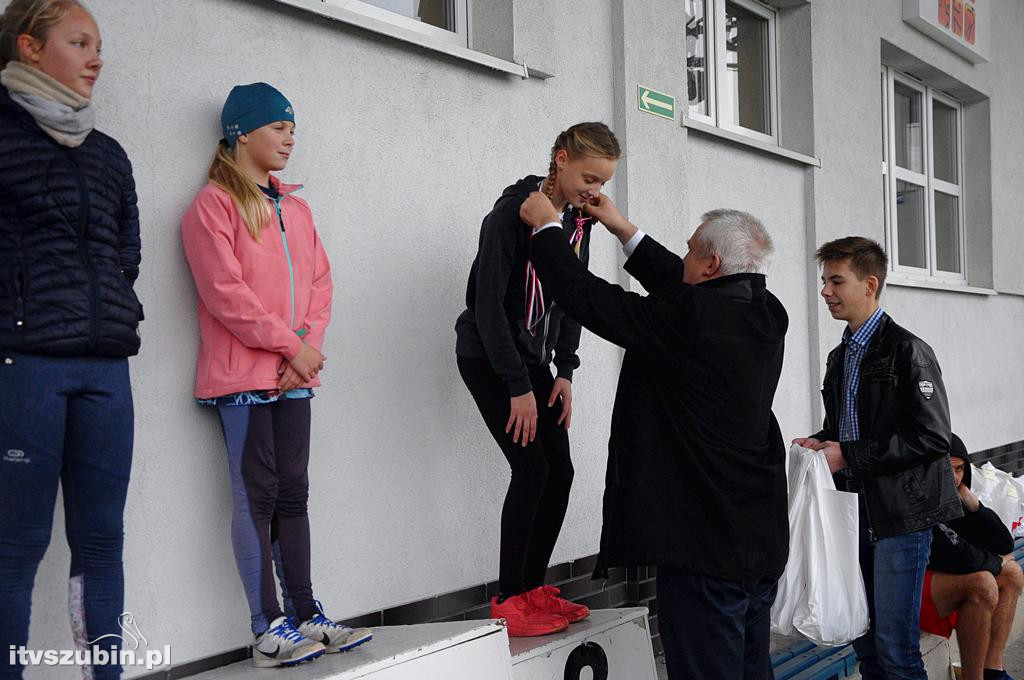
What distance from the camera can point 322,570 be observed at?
10.8 ft

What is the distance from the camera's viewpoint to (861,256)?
345 centimetres

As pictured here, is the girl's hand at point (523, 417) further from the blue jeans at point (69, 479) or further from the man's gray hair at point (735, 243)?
the blue jeans at point (69, 479)

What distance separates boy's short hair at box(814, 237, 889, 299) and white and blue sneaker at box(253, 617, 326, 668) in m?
2.18

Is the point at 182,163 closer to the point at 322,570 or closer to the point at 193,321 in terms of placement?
the point at 193,321

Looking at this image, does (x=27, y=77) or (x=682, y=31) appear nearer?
(x=27, y=77)

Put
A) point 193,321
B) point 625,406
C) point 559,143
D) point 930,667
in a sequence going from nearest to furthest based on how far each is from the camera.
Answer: point 625,406, point 193,321, point 559,143, point 930,667

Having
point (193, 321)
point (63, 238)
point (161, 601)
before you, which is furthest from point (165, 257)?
point (161, 601)

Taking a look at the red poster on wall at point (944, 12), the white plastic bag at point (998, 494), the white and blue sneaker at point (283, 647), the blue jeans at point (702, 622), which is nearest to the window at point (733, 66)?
the red poster on wall at point (944, 12)

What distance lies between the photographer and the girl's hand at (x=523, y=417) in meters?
3.20

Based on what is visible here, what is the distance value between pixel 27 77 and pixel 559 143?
158cm

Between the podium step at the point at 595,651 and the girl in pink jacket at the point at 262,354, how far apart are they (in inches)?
21.9

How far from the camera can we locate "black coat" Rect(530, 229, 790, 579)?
261 centimetres

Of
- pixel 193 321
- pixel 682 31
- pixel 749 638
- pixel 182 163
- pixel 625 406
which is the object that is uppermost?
pixel 682 31
